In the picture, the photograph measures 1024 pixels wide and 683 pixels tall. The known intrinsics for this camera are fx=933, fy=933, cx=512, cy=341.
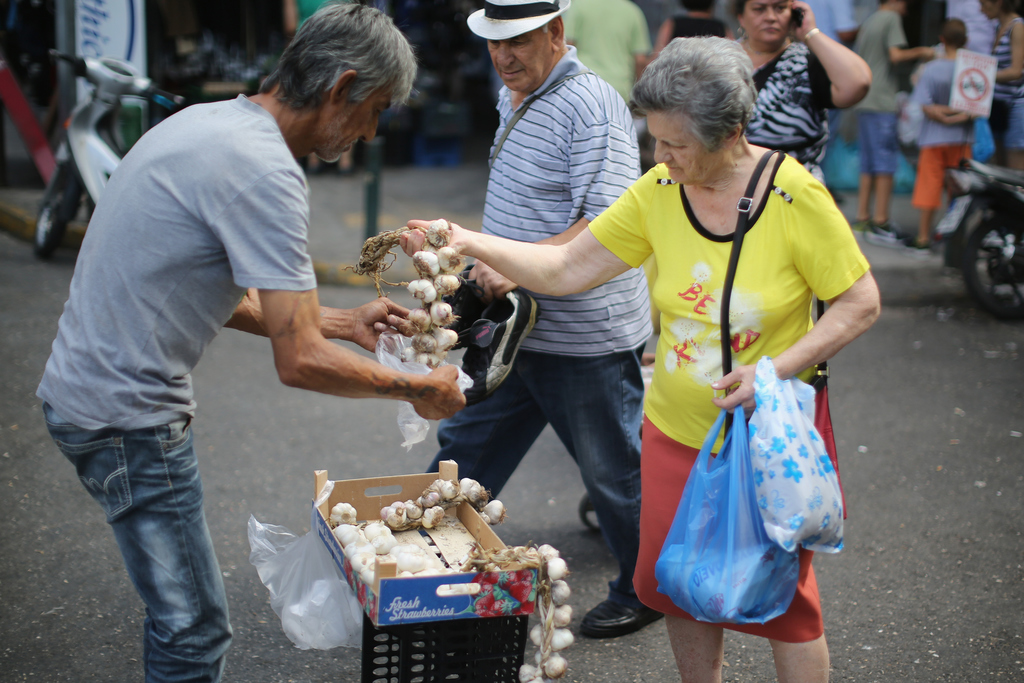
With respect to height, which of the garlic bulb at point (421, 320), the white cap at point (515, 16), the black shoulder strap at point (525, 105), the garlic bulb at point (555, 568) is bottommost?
the garlic bulb at point (555, 568)

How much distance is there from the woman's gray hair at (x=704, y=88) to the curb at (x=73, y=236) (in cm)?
509

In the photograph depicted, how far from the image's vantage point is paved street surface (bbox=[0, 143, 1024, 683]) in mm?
3186

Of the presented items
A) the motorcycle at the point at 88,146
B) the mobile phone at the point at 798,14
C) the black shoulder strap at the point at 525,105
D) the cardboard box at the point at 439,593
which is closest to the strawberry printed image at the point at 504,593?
the cardboard box at the point at 439,593

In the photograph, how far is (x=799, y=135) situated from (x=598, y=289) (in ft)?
5.62

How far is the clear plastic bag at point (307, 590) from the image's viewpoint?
227 centimetres

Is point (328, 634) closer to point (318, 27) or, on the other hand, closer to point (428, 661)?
point (428, 661)

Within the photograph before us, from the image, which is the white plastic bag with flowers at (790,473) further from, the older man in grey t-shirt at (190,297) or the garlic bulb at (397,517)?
the garlic bulb at (397,517)

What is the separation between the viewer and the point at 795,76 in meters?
4.17

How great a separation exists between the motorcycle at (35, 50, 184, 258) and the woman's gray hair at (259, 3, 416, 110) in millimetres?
5552

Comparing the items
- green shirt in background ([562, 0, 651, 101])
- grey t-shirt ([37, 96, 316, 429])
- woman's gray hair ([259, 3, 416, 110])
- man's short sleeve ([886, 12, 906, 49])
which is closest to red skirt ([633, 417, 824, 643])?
grey t-shirt ([37, 96, 316, 429])

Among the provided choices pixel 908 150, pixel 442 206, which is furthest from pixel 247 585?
pixel 908 150

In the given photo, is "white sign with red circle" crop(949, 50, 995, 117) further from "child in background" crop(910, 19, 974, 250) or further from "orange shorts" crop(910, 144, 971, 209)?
"orange shorts" crop(910, 144, 971, 209)

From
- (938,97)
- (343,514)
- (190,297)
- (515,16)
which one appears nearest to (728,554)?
(343,514)

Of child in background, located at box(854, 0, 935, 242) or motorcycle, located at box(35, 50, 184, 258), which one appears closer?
motorcycle, located at box(35, 50, 184, 258)
